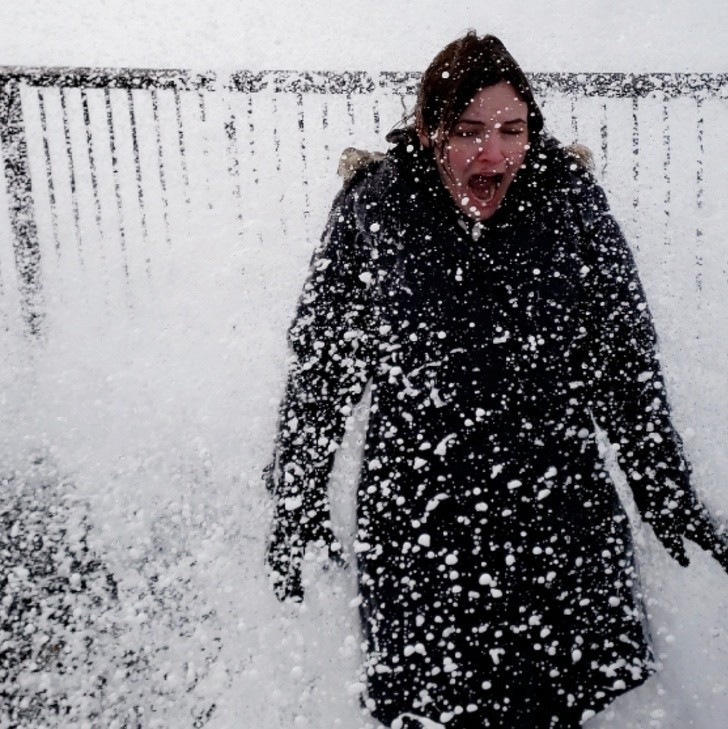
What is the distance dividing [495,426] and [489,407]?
0.03 meters

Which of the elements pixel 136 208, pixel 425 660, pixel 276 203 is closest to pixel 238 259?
pixel 276 203

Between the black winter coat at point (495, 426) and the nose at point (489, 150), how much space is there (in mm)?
57

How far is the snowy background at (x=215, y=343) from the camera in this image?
180 centimetres

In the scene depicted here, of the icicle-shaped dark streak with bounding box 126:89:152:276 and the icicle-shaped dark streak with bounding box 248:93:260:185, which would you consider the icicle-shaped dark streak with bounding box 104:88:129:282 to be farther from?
the icicle-shaped dark streak with bounding box 248:93:260:185

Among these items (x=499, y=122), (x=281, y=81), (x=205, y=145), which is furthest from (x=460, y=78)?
(x=205, y=145)

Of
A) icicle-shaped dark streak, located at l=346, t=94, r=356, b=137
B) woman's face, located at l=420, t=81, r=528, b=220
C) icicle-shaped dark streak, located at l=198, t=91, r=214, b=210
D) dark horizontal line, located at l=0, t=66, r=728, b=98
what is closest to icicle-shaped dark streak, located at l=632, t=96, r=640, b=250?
dark horizontal line, located at l=0, t=66, r=728, b=98

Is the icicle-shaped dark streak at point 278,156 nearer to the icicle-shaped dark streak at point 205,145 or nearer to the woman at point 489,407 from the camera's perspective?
the icicle-shaped dark streak at point 205,145

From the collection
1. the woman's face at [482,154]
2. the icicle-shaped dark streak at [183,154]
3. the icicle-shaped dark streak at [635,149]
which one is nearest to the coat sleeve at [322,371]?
the woman's face at [482,154]

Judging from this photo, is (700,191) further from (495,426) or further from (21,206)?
(21,206)

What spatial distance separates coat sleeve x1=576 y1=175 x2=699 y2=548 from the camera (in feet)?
4.10

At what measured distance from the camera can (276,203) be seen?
6.93 ft

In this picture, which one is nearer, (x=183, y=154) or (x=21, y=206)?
(x=21, y=206)

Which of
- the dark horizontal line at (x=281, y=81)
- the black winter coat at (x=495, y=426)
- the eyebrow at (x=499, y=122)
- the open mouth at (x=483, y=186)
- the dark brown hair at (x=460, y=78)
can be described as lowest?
the black winter coat at (x=495, y=426)

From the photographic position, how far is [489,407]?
1254 mm
